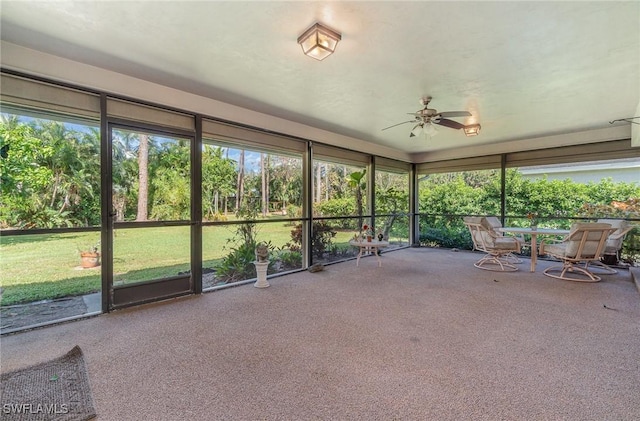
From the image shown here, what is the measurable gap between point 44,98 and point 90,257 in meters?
1.70

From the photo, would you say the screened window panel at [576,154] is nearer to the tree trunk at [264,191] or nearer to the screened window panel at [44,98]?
the tree trunk at [264,191]

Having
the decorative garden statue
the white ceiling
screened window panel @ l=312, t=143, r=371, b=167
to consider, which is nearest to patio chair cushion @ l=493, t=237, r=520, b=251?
the white ceiling

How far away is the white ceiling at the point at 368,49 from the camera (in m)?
2.06

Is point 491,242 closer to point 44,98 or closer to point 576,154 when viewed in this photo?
point 576,154

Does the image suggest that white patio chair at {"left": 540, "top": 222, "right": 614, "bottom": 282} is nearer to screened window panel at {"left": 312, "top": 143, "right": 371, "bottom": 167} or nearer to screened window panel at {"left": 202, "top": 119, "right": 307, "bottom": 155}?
screened window panel at {"left": 312, "top": 143, "right": 371, "bottom": 167}

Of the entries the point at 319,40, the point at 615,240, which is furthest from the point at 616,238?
the point at 319,40

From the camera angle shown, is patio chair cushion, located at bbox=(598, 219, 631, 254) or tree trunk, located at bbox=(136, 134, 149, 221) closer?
tree trunk, located at bbox=(136, 134, 149, 221)

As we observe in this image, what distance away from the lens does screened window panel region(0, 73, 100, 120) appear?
101 inches

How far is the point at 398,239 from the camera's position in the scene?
7.67 metres

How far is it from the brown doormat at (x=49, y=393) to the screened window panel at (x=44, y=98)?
2.38 metres

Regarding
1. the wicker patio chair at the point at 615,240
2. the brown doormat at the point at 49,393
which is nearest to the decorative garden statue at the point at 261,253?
the brown doormat at the point at 49,393

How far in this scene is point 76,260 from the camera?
3.07 metres

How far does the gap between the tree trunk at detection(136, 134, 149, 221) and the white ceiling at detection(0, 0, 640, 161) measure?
781 mm

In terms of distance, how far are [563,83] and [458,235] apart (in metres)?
4.73
